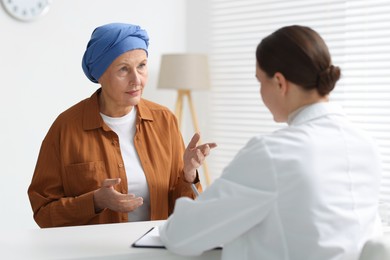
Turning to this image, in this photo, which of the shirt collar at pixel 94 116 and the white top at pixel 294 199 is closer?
the white top at pixel 294 199

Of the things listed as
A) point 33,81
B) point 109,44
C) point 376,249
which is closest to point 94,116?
point 109,44

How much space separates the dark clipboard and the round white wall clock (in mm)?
3142

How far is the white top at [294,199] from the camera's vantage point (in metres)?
1.68

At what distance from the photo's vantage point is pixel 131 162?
2721mm

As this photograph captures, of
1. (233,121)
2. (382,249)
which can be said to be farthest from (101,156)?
(233,121)

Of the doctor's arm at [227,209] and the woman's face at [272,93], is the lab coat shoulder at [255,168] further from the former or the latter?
the woman's face at [272,93]

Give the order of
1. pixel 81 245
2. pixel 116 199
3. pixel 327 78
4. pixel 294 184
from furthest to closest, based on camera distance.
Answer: pixel 116 199 < pixel 81 245 < pixel 327 78 < pixel 294 184

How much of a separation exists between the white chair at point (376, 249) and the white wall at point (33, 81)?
3557mm

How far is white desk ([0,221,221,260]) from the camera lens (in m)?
1.85

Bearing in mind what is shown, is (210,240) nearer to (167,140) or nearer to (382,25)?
(167,140)

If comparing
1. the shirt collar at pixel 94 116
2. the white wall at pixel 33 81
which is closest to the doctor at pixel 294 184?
the shirt collar at pixel 94 116

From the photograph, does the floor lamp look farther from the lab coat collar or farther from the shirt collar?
the lab coat collar

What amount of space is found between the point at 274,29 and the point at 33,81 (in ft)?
6.40

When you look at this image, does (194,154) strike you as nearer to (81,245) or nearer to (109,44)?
(109,44)
